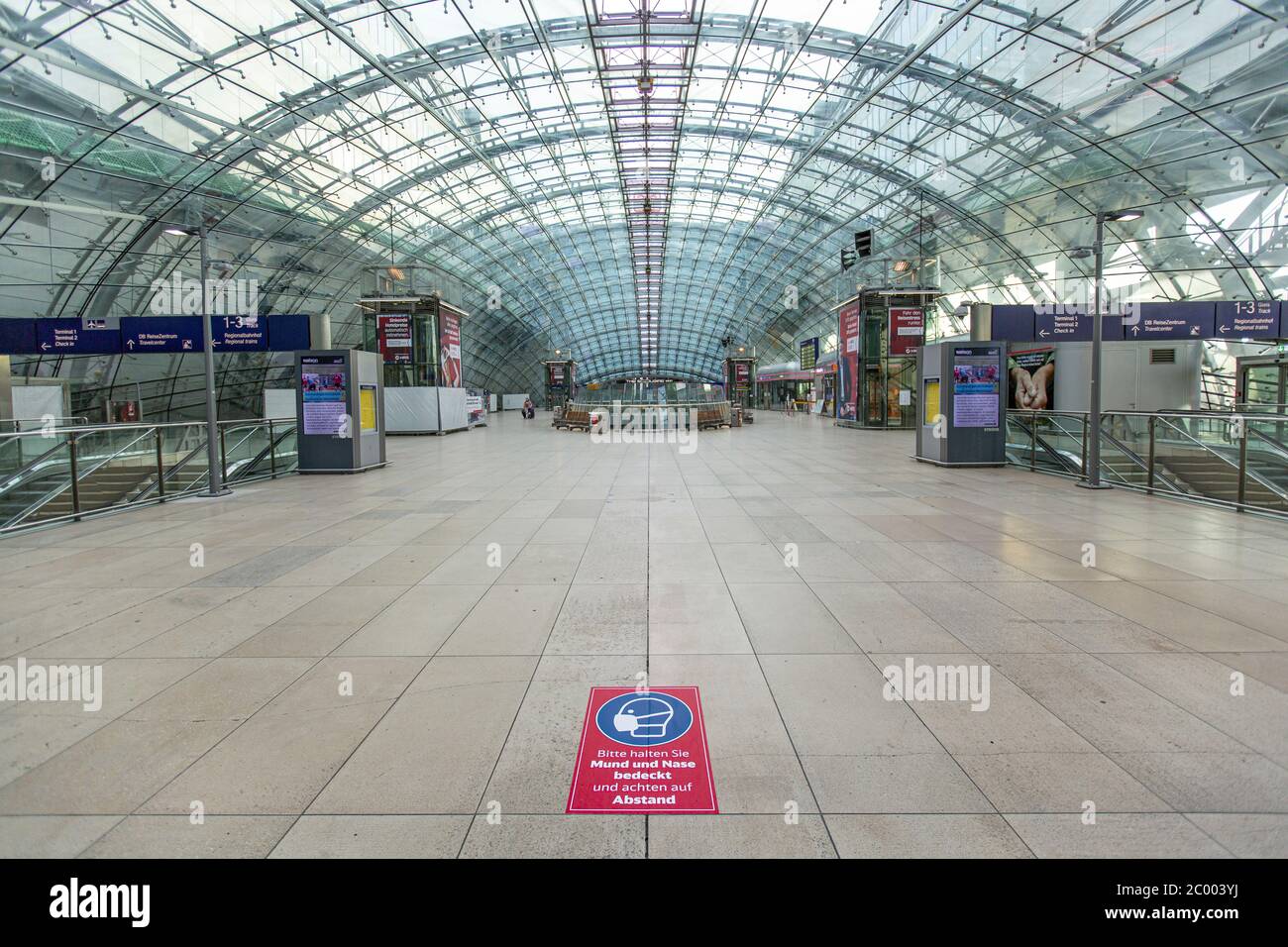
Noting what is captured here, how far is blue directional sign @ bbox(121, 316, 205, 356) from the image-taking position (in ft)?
68.4

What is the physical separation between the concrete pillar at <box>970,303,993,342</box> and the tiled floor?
881cm

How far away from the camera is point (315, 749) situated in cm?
313

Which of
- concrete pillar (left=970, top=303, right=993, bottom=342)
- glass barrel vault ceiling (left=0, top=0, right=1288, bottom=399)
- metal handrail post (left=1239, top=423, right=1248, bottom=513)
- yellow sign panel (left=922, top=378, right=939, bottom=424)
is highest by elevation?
glass barrel vault ceiling (left=0, top=0, right=1288, bottom=399)

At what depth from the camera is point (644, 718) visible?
341 cm

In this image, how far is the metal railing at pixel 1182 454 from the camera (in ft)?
31.0

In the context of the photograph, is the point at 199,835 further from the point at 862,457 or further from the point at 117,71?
the point at 117,71

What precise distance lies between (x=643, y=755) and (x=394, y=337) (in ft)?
99.5

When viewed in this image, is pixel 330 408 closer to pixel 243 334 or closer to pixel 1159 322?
pixel 243 334

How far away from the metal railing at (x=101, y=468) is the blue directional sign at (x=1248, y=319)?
29357mm

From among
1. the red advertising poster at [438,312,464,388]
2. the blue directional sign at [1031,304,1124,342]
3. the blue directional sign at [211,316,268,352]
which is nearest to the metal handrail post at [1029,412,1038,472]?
the blue directional sign at [1031,304,1124,342]

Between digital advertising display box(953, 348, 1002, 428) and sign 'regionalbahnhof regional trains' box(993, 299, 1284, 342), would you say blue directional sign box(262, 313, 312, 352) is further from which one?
sign 'regionalbahnhof regional trains' box(993, 299, 1284, 342)

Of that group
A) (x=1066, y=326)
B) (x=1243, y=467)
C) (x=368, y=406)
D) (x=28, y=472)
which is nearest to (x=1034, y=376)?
(x=1066, y=326)
